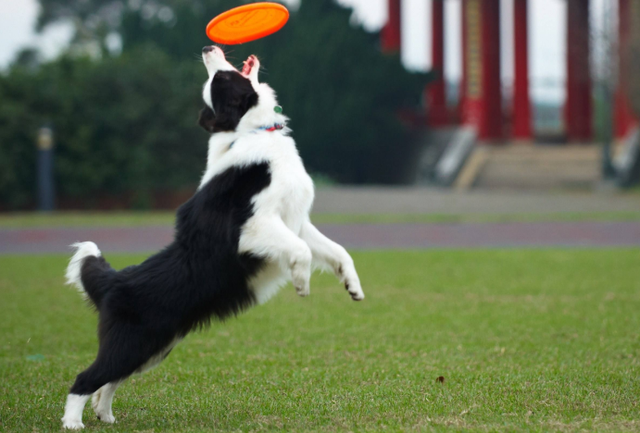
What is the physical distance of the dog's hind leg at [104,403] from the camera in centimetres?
450

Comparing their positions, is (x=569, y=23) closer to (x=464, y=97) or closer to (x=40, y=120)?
(x=464, y=97)

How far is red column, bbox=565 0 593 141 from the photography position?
99.9 ft

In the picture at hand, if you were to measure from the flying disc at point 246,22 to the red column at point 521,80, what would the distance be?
29086mm

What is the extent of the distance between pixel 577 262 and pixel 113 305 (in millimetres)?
9130

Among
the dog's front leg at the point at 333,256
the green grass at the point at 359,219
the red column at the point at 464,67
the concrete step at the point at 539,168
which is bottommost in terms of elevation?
the concrete step at the point at 539,168

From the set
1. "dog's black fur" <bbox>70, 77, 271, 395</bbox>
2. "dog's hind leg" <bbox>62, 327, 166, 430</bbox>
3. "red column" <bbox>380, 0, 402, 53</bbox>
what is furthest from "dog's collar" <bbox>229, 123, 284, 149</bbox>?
"red column" <bbox>380, 0, 402, 53</bbox>

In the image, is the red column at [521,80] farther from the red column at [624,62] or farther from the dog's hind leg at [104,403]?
the dog's hind leg at [104,403]

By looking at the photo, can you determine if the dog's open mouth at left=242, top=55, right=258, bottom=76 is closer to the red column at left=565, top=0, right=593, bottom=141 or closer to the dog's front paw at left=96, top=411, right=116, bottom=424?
the dog's front paw at left=96, top=411, right=116, bottom=424

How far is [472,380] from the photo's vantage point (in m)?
5.31

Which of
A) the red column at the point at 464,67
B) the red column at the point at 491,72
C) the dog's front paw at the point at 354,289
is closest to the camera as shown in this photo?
the dog's front paw at the point at 354,289

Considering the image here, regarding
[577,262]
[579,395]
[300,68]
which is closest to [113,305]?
[579,395]

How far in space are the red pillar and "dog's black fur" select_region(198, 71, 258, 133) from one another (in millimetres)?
28902

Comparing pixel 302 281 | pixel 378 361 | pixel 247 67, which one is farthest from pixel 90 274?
pixel 378 361

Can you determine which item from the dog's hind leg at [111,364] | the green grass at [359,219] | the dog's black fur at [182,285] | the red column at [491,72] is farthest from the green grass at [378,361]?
the red column at [491,72]
